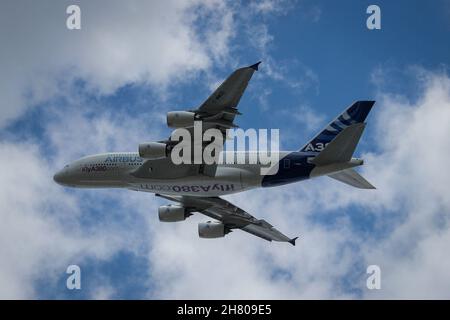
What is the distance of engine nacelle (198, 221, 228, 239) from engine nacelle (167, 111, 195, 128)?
47.3ft

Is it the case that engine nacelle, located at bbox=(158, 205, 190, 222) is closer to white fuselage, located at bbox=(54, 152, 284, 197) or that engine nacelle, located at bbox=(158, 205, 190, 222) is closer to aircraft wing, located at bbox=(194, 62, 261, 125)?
white fuselage, located at bbox=(54, 152, 284, 197)

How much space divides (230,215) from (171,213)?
439 centimetres

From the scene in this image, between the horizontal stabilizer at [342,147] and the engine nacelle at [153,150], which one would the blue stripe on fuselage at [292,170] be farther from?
the engine nacelle at [153,150]

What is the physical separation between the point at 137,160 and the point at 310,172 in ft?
35.7

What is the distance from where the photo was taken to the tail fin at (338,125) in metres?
37.4

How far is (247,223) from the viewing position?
45.2 meters

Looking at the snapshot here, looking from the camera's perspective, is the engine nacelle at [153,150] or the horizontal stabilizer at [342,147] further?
the engine nacelle at [153,150]

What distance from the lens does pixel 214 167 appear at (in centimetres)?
3716

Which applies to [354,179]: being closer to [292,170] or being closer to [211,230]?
[292,170]

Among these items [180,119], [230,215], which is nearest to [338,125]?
[230,215]

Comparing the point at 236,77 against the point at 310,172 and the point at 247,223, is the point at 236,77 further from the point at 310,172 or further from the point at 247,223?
the point at 247,223

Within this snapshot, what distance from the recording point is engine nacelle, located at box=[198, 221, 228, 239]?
45219mm

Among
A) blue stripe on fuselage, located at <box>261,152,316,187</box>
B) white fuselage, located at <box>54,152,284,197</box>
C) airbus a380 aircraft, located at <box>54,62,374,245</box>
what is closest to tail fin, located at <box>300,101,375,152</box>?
airbus a380 aircraft, located at <box>54,62,374,245</box>

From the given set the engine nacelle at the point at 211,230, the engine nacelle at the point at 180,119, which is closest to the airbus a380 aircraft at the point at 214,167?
the engine nacelle at the point at 180,119
